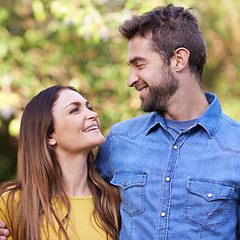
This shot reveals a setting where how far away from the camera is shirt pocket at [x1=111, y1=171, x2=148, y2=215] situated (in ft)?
7.40

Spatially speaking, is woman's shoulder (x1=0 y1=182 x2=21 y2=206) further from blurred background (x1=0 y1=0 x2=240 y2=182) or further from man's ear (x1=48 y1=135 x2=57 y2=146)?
blurred background (x1=0 y1=0 x2=240 y2=182)

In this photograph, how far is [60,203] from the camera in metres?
2.34

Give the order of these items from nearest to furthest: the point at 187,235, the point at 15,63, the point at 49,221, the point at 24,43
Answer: the point at 187,235, the point at 49,221, the point at 15,63, the point at 24,43

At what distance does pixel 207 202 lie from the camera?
2.13 m

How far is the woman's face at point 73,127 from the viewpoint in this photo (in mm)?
2406

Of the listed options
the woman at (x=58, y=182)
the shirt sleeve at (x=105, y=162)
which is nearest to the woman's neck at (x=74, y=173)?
the woman at (x=58, y=182)

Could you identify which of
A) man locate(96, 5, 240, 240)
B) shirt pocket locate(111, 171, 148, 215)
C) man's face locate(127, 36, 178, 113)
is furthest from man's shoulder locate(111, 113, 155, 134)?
shirt pocket locate(111, 171, 148, 215)

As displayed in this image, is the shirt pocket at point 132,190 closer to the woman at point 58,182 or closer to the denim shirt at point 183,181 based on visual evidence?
the denim shirt at point 183,181

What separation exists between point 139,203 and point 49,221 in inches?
19.6

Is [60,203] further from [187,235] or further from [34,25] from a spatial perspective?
[34,25]

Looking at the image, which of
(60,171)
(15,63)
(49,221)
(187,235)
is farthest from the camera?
(15,63)

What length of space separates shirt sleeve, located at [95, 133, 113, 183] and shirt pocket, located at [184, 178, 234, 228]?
61 centimetres

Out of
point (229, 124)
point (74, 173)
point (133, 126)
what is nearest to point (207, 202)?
point (229, 124)

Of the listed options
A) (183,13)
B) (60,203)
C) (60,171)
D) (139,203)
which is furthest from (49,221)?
(183,13)
